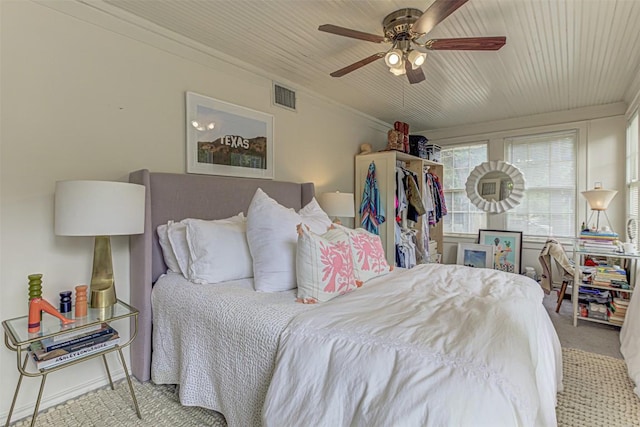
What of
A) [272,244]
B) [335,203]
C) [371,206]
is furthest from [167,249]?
[371,206]

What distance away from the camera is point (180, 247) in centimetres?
200

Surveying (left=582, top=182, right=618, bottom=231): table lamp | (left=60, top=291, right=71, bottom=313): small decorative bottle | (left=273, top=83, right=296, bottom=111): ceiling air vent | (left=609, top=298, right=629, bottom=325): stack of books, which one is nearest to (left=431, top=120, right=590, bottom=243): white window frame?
(left=582, top=182, right=618, bottom=231): table lamp

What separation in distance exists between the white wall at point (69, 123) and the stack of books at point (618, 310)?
13.3ft

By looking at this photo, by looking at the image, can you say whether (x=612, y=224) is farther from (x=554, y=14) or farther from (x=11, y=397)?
(x=11, y=397)

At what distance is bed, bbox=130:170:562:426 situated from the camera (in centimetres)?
87

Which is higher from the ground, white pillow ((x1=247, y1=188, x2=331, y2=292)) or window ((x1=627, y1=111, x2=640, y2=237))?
window ((x1=627, y1=111, x2=640, y2=237))

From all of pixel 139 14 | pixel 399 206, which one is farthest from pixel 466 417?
pixel 399 206

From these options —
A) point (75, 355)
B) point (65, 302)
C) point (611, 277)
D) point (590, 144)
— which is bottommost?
point (75, 355)

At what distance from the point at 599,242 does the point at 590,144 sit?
5.13 feet

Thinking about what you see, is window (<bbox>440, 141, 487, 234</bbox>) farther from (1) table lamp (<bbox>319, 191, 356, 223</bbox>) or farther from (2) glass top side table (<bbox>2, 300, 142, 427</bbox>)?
(2) glass top side table (<bbox>2, 300, 142, 427</bbox>)

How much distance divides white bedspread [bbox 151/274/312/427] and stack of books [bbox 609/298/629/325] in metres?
3.15

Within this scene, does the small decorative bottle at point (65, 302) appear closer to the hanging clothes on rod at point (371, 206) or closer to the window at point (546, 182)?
the hanging clothes on rod at point (371, 206)

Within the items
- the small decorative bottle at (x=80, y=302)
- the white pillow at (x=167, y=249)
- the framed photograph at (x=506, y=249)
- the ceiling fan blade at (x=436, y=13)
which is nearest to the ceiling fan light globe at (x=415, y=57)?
→ the ceiling fan blade at (x=436, y=13)

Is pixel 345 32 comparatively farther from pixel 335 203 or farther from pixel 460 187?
pixel 460 187
